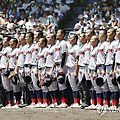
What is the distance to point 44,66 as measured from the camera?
404 inches

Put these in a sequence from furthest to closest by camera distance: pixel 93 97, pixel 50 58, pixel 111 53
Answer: pixel 50 58 < pixel 93 97 < pixel 111 53

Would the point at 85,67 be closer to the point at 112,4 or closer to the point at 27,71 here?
the point at 27,71

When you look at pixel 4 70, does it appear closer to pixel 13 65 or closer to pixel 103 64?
pixel 13 65

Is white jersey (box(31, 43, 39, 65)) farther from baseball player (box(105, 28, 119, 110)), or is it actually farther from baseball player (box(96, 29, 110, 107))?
baseball player (box(105, 28, 119, 110))

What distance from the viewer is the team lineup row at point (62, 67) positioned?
9.30m

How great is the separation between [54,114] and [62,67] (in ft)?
4.24

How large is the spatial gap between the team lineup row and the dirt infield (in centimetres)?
31

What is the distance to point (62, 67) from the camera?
10031mm

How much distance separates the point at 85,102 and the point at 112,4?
9.47 metres

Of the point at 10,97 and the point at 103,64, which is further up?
the point at 103,64

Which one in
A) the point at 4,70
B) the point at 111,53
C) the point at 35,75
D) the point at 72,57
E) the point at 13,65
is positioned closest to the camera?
the point at 111,53

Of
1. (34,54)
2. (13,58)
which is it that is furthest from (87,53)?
(13,58)

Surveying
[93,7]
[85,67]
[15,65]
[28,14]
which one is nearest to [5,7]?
[28,14]

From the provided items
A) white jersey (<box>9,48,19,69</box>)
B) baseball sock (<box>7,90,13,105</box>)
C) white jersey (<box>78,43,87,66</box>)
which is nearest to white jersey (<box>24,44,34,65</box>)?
white jersey (<box>9,48,19,69</box>)
